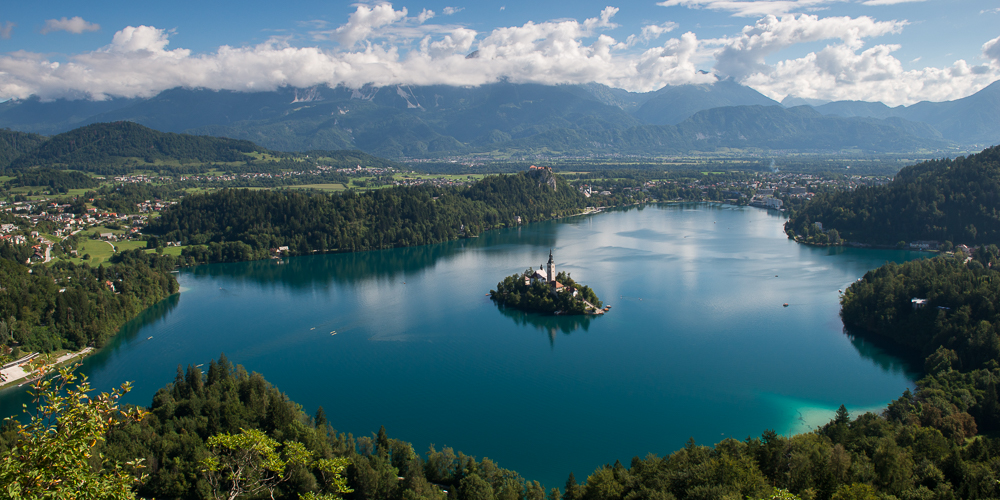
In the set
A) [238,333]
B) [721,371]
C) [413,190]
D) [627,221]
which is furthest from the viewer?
[627,221]

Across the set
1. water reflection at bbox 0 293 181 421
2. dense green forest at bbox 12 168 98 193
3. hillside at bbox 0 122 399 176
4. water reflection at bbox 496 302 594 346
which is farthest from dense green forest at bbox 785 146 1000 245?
hillside at bbox 0 122 399 176

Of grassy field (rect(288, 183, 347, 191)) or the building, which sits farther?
grassy field (rect(288, 183, 347, 191))

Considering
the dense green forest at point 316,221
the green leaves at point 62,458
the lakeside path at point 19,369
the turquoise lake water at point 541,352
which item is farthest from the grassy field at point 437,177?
the green leaves at point 62,458

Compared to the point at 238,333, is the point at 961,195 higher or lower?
higher

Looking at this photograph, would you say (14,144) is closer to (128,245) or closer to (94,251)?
(128,245)

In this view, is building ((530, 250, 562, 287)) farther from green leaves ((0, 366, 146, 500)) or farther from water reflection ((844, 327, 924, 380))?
green leaves ((0, 366, 146, 500))

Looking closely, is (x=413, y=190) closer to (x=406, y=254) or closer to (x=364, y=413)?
(x=406, y=254)

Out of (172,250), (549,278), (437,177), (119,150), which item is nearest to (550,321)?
(549,278)

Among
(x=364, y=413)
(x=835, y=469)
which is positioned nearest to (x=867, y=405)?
(x=835, y=469)
